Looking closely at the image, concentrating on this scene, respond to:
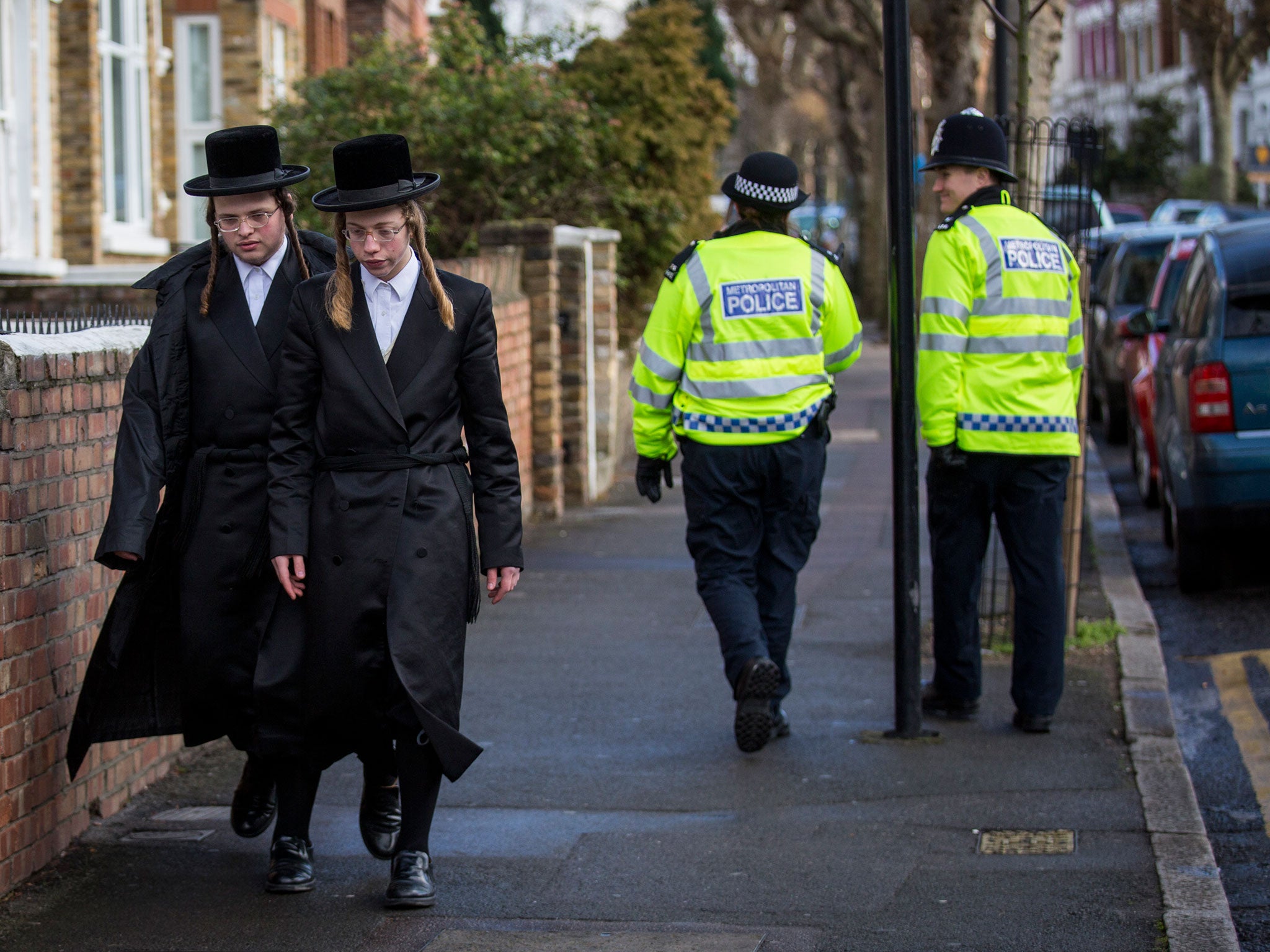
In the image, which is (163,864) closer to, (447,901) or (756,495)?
(447,901)

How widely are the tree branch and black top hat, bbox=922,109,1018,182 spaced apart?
112 centimetres

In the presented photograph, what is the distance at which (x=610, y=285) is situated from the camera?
1252 centimetres

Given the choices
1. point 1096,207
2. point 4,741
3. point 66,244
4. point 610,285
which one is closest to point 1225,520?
point 1096,207

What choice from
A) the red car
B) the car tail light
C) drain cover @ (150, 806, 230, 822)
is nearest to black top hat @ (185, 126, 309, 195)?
drain cover @ (150, 806, 230, 822)

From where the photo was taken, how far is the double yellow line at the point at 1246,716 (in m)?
5.96

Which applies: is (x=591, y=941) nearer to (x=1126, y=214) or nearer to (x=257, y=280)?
(x=257, y=280)

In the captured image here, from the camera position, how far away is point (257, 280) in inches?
183

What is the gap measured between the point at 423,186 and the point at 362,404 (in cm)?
56

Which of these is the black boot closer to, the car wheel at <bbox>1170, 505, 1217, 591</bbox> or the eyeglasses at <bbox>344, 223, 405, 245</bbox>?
the eyeglasses at <bbox>344, 223, 405, 245</bbox>

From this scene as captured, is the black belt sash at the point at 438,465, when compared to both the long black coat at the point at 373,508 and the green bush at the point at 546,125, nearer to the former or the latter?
the long black coat at the point at 373,508

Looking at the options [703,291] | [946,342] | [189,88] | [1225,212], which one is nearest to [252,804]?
[703,291]

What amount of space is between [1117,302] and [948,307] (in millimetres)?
11559

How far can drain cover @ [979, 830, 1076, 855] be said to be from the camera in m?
4.97

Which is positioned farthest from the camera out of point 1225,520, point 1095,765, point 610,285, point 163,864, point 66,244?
point 66,244
